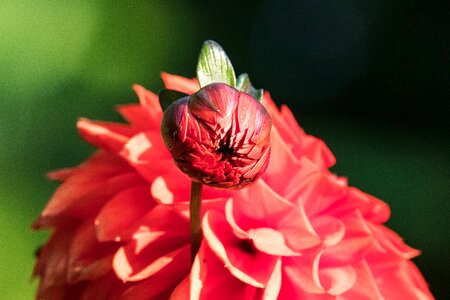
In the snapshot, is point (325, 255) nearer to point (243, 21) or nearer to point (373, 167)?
point (373, 167)

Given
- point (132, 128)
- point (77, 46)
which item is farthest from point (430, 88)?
point (132, 128)

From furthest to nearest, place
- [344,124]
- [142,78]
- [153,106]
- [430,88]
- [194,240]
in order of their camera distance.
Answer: [430,88], [344,124], [142,78], [153,106], [194,240]

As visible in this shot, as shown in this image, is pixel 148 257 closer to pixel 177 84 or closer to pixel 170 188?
A: pixel 170 188

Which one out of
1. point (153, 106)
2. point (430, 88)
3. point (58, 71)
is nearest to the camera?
point (153, 106)

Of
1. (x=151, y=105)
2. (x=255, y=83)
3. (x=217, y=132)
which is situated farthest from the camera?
(x=255, y=83)

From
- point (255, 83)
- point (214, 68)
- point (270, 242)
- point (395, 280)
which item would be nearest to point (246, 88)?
point (214, 68)

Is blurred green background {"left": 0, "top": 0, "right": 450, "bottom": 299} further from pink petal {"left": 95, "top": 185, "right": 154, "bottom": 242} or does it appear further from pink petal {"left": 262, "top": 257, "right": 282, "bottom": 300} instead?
pink petal {"left": 262, "top": 257, "right": 282, "bottom": 300}
